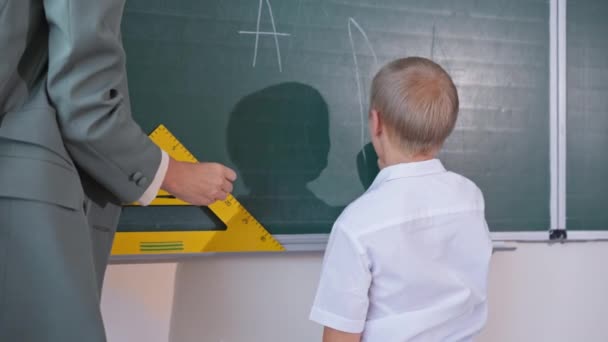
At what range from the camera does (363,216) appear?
3.43 ft

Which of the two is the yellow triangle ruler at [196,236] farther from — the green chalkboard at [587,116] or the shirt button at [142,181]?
the green chalkboard at [587,116]

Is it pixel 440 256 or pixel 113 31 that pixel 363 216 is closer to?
pixel 440 256

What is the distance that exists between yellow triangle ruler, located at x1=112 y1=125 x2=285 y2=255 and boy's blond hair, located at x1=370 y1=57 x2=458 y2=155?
464 millimetres

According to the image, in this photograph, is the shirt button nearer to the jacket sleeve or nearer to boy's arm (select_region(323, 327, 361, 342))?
the jacket sleeve

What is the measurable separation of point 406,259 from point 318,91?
562 mm

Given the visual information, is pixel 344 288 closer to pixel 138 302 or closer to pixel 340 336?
pixel 340 336

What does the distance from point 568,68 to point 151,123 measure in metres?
1.15

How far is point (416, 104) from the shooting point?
41.8 inches

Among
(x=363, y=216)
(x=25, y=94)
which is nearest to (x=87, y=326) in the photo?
(x=25, y=94)

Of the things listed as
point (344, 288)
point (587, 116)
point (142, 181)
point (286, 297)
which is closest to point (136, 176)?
point (142, 181)

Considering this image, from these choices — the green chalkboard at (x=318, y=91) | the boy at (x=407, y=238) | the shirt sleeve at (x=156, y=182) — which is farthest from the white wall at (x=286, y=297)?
the shirt sleeve at (x=156, y=182)

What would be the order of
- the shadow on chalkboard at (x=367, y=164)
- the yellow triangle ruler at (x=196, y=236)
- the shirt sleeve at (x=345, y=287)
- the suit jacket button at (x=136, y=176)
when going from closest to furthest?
the suit jacket button at (x=136, y=176), the shirt sleeve at (x=345, y=287), the yellow triangle ruler at (x=196, y=236), the shadow on chalkboard at (x=367, y=164)

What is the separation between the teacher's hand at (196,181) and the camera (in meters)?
0.97

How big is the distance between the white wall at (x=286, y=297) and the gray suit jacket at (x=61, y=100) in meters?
0.61
